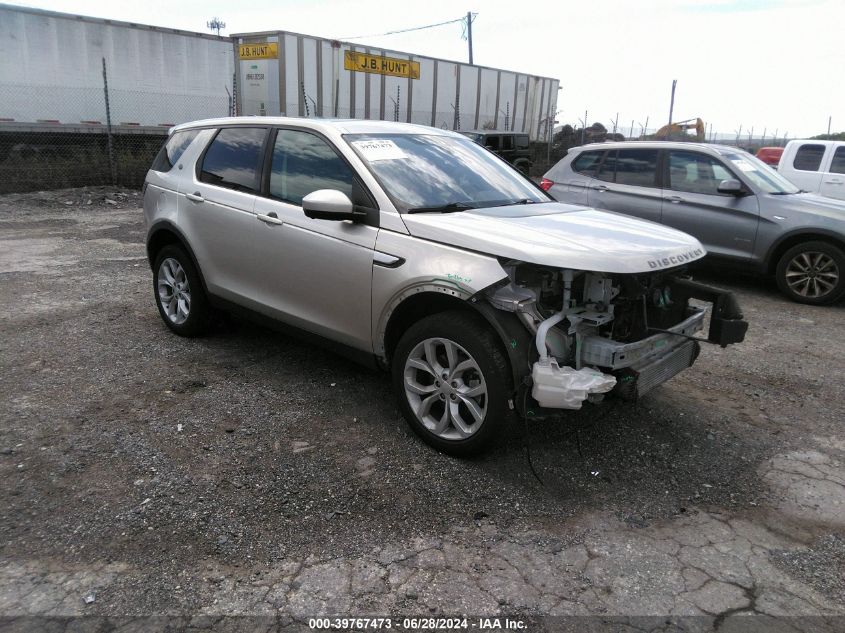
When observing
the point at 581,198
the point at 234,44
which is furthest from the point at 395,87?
the point at 581,198

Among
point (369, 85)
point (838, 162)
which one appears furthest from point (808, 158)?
point (369, 85)

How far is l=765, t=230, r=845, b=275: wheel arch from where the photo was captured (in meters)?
6.94

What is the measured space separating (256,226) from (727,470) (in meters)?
3.25

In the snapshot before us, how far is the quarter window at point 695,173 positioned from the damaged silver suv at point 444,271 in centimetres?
391

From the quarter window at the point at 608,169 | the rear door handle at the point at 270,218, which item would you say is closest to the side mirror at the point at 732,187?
the quarter window at the point at 608,169

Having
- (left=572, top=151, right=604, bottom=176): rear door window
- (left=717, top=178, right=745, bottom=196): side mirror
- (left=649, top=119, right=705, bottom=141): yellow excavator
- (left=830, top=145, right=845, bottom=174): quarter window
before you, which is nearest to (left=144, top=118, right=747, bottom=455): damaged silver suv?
(left=717, top=178, right=745, bottom=196): side mirror

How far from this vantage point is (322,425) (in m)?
3.92

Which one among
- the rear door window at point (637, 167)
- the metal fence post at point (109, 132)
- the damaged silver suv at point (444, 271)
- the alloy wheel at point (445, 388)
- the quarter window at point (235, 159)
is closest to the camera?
the damaged silver suv at point (444, 271)

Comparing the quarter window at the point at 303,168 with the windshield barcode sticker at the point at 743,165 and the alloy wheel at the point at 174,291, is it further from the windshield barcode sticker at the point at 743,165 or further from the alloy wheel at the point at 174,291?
the windshield barcode sticker at the point at 743,165

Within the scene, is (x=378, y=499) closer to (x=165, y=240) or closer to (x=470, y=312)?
(x=470, y=312)

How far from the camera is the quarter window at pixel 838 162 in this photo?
35.2ft

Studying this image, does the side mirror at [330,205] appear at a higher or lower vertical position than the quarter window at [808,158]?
lower

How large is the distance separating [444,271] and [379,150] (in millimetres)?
1129

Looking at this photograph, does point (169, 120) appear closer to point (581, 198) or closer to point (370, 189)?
point (581, 198)
